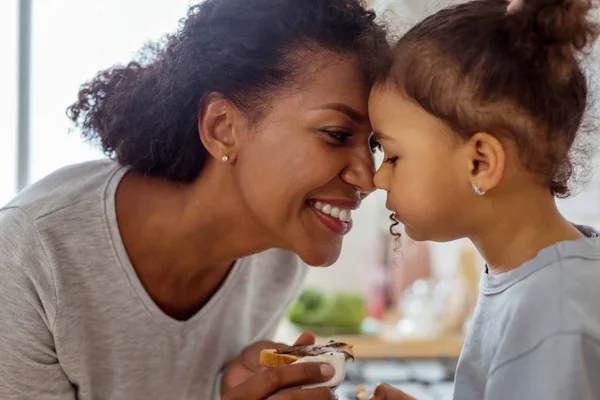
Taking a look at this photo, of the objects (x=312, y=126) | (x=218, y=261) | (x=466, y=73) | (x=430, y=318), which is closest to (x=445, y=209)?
(x=466, y=73)

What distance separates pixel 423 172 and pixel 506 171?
11 centimetres

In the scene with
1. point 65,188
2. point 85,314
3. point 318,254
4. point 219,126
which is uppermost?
point 219,126

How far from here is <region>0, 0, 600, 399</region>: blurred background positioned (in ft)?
8.43

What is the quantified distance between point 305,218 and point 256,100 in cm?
22

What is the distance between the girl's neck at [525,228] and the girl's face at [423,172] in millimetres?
47

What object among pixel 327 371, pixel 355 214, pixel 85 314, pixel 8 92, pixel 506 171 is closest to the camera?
pixel 506 171

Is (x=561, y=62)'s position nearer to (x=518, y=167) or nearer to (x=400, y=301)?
(x=518, y=167)

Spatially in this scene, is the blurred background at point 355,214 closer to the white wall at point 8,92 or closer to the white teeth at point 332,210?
the white wall at point 8,92

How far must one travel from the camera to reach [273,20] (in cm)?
141

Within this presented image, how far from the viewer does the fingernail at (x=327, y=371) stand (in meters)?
1.22

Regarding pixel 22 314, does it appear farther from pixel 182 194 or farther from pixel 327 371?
pixel 327 371

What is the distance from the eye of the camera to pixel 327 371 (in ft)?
4.02

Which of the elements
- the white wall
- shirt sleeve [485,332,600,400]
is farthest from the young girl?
the white wall

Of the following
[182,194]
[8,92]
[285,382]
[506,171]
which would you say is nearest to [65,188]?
[182,194]
